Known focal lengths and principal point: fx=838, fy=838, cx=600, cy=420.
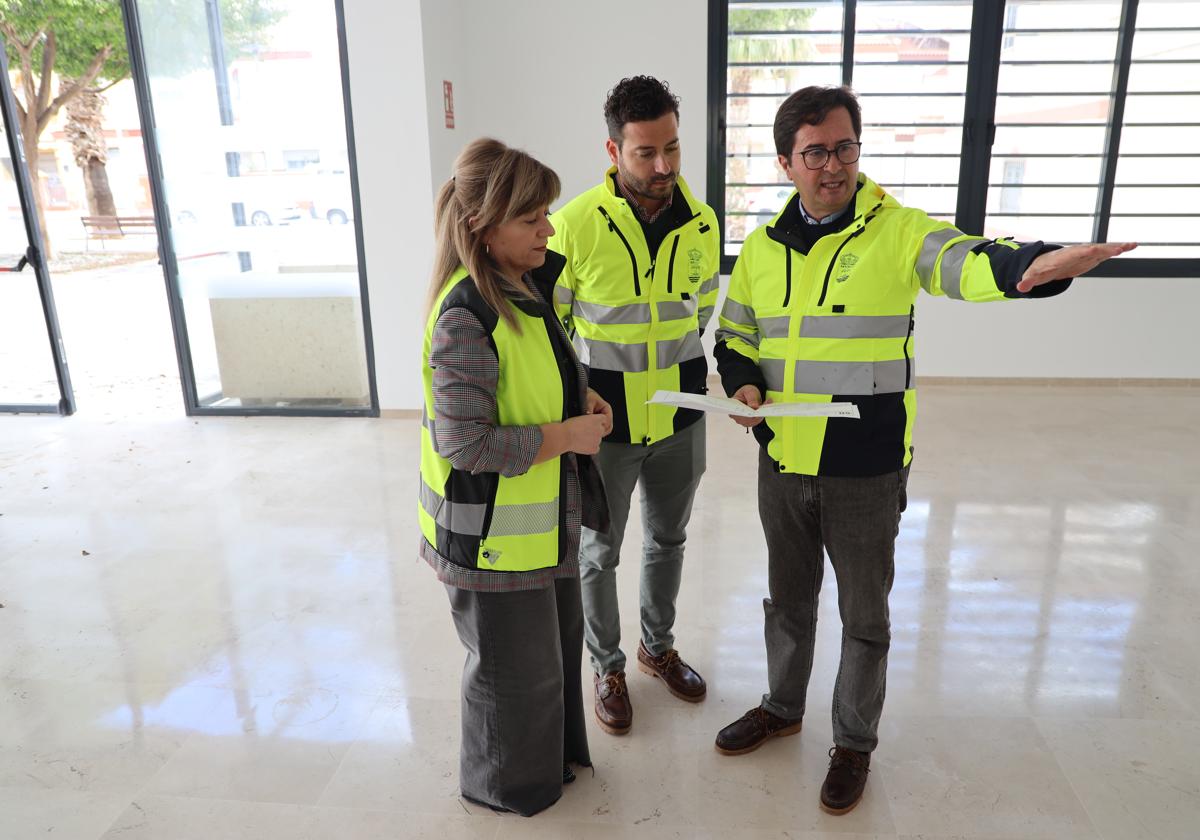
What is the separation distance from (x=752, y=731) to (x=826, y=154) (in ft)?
4.33

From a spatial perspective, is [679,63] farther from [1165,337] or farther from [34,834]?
[34,834]

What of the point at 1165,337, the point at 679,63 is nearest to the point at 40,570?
the point at 679,63

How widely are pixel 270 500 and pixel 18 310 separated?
269cm


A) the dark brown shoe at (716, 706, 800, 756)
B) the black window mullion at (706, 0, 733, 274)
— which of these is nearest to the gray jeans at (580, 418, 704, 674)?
the dark brown shoe at (716, 706, 800, 756)

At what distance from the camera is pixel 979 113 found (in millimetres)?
4922

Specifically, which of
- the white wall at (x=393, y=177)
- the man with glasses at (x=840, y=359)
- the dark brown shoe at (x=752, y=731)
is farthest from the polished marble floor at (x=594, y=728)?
the white wall at (x=393, y=177)

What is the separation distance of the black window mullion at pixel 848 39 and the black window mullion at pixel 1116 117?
148cm

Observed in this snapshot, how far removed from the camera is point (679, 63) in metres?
4.88

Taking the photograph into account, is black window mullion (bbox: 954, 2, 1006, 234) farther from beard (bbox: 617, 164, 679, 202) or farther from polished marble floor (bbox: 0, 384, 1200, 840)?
beard (bbox: 617, 164, 679, 202)

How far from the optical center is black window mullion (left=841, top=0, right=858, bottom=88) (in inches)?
191

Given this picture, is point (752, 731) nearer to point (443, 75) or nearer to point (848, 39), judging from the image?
point (443, 75)

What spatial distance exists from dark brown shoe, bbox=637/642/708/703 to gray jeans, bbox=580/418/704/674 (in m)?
0.06

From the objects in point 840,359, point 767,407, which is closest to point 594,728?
point 767,407

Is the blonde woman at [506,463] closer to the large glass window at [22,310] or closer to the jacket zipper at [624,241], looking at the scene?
the jacket zipper at [624,241]
